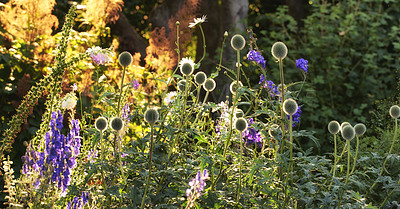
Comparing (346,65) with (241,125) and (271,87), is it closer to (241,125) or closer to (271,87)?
(271,87)

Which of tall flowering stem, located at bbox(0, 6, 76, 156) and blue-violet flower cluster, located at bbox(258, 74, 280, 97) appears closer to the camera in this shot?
tall flowering stem, located at bbox(0, 6, 76, 156)

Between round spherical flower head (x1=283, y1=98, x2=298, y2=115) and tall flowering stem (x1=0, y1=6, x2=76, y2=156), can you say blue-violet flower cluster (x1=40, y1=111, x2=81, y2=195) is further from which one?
round spherical flower head (x1=283, y1=98, x2=298, y2=115)

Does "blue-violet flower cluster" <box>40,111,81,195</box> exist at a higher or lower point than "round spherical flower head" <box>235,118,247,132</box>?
lower

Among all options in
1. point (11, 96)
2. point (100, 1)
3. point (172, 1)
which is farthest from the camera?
point (172, 1)

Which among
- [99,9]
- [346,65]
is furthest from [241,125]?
[346,65]

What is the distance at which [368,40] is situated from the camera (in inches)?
285

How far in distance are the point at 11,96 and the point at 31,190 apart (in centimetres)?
219

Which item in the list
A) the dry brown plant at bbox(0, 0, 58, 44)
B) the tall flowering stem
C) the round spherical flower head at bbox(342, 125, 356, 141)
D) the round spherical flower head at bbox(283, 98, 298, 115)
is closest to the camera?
the round spherical flower head at bbox(283, 98, 298, 115)

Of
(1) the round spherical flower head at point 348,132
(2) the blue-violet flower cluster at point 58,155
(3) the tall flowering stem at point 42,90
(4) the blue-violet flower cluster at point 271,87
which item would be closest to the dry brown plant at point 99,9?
(3) the tall flowering stem at point 42,90

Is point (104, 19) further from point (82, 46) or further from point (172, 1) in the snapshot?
point (172, 1)

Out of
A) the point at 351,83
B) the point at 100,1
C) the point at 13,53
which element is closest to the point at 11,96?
the point at 13,53

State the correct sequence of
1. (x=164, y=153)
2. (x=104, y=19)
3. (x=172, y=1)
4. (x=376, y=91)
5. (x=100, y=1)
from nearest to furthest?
(x=164, y=153) → (x=100, y=1) → (x=104, y=19) → (x=376, y=91) → (x=172, y=1)

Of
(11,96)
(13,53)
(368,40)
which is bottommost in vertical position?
(11,96)

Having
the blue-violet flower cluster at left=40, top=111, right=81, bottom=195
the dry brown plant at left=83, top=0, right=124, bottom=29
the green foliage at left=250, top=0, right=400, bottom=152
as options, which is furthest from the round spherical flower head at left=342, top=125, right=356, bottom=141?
the green foliage at left=250, top=0, right=400, bottom=152
